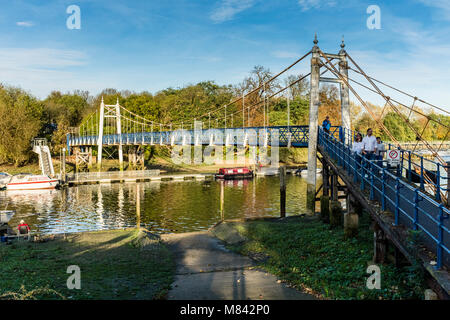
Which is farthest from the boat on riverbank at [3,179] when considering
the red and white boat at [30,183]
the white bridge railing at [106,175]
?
the white bridge railing at [106,175]

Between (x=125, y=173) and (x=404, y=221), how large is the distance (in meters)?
47.7

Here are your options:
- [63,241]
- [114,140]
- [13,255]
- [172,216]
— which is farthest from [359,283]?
[114,140]

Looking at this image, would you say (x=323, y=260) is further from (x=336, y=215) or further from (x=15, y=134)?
(x=15, y=134)

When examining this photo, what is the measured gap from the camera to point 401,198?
11305mm

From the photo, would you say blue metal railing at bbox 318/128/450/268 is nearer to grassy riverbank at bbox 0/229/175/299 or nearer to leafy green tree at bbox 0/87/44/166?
grassy riverbank at bbox 0/229/175/299

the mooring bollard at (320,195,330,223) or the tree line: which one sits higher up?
the tree line

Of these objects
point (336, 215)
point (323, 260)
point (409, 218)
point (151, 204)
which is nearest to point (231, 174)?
point (151, 204)

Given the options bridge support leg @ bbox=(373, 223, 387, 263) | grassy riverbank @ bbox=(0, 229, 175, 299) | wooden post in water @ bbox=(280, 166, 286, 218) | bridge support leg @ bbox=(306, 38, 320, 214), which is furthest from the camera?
wooden post in water @ bbox=(280, 166, 286, 218)

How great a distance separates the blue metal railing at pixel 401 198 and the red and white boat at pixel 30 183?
35.4m

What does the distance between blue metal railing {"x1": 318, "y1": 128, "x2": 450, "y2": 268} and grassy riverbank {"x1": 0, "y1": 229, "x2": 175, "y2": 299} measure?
607 cm

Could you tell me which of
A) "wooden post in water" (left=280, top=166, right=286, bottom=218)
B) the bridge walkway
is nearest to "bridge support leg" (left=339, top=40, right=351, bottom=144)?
the bridge walkway

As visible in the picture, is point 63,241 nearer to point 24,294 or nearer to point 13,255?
point 13,255

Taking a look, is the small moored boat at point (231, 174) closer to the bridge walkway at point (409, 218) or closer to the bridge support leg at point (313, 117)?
the bridge support leg at point (313, 117)

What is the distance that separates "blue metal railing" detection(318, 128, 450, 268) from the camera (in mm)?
7297
